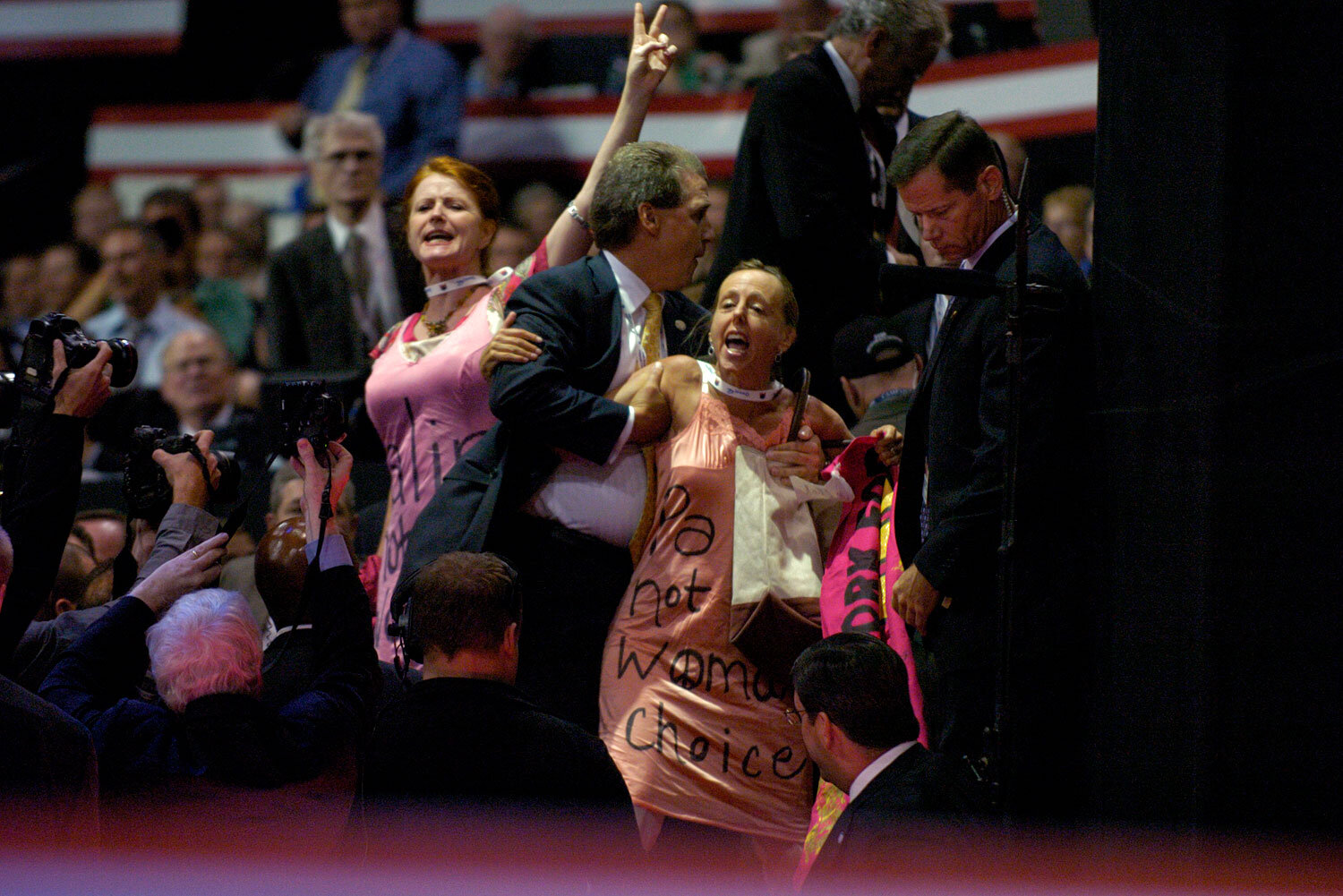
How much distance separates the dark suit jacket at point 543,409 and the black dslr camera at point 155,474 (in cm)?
41

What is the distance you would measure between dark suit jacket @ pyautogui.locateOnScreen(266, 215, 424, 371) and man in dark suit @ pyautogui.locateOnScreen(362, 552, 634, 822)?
120 inches

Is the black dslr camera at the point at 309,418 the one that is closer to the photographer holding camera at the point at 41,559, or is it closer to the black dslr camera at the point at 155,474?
the black dslr camera at the point at 155,474

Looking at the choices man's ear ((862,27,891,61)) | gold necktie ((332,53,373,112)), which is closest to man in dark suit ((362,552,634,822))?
man's ear ((862,27,891,61))

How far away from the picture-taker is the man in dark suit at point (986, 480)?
2.97 meters

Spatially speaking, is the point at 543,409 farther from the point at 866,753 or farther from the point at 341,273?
the point at 341,273

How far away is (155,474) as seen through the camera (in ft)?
11.1

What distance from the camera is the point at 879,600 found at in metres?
3.34

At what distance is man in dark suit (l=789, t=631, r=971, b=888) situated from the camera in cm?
269

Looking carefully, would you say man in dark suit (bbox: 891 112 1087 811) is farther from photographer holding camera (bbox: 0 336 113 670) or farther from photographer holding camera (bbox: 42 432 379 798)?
photographer holding camera (bbox: 0 336 113 670)

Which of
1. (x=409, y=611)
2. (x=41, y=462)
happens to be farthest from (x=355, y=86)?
(x=409, y=611)

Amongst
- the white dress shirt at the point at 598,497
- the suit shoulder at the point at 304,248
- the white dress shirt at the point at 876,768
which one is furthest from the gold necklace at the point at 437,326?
the suit shoulder at the point at 304,248

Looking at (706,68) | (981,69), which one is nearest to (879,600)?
(981,69)

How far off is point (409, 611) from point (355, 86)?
15.8 feet

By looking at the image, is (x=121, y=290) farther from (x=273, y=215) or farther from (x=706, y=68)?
(x=706, y=68)
